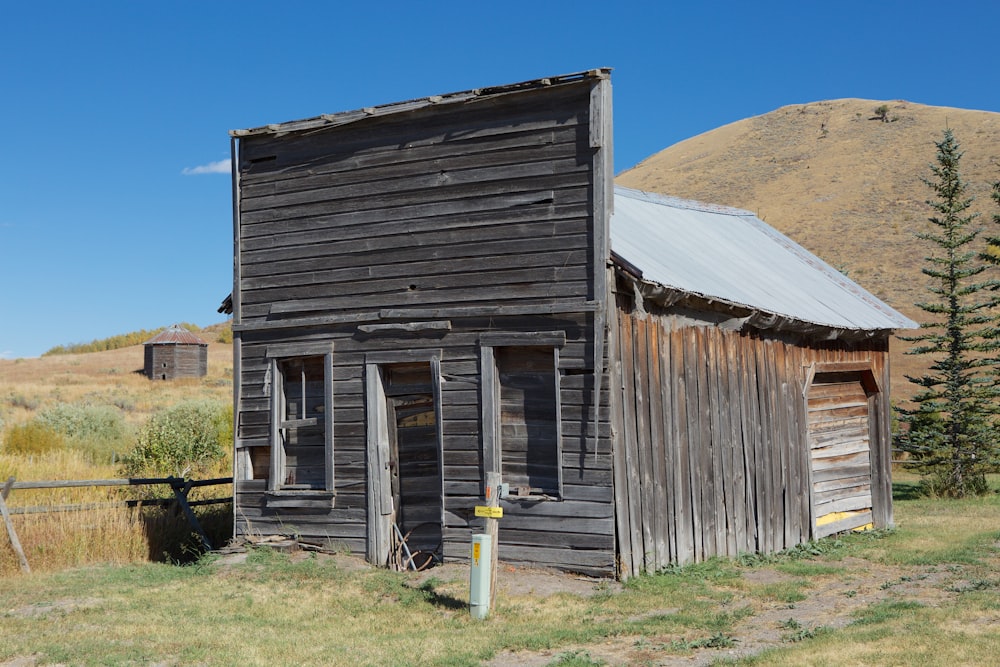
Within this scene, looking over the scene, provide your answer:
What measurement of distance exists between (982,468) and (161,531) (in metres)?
17.4

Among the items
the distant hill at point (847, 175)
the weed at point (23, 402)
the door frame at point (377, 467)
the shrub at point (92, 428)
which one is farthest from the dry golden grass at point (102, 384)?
the distant hill at point (847, 175)

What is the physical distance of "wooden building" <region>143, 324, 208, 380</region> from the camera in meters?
46.6

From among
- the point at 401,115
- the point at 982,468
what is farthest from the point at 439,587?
the point at 982,468

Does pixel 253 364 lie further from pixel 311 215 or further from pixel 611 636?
pixel 611 636

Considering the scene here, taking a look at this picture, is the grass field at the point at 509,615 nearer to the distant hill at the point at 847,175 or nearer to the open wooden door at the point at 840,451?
the open wooden door at the point at 840,451

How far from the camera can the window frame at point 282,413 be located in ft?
40.2

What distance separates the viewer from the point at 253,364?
1296 centimetres

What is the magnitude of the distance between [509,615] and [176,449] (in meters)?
13.9

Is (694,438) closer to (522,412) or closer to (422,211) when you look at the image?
(522,412)

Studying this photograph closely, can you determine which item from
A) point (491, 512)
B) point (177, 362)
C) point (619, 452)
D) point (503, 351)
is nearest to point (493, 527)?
point (491, 512)

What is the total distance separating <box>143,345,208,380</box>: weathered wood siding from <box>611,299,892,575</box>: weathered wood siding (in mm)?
37195

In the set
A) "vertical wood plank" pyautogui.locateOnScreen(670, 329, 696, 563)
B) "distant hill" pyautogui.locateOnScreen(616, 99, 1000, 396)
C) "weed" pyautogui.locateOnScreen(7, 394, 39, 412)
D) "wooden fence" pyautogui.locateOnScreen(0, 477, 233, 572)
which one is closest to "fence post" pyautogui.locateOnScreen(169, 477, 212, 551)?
"wooden fence" pyautogui.locateOnScreen(0, 477, 233, 572)

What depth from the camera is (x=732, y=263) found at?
14359mm

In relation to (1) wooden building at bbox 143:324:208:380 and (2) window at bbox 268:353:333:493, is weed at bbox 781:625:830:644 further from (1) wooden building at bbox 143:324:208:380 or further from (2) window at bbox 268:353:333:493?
(1) wooden building at bbox 143:324:208:380
